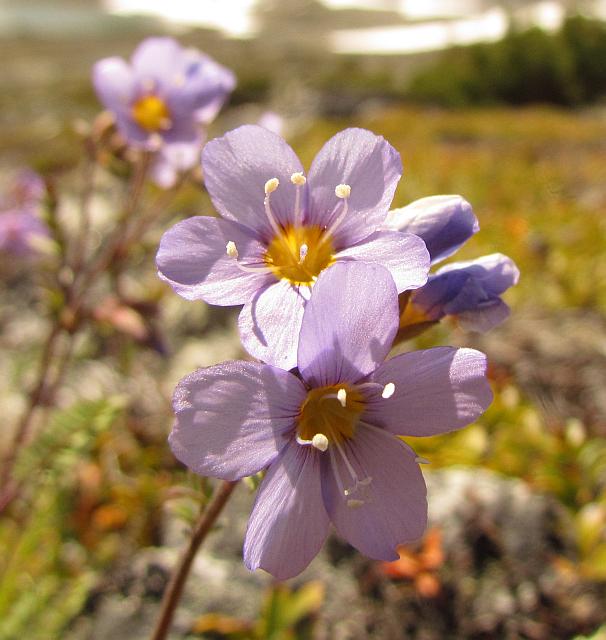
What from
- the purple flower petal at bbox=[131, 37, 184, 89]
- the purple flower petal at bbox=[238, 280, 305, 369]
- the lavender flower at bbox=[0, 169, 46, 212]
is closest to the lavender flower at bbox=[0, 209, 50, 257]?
the lavender flower at bbox=[0, 169, 46, 212]

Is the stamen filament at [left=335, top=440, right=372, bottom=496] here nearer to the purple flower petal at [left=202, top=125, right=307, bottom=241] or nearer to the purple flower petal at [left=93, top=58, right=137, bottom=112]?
the purple flower petal at [left=202, top=125, right=307, bottom=241]

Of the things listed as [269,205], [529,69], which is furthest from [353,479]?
[529,69]

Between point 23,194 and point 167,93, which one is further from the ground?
point 167,93

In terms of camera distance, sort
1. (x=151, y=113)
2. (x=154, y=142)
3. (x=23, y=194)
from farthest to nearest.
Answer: (x=23, y=194)
(x=151, y=113)
(x=154, y=142)

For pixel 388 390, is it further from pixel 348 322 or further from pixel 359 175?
pixel 359 175

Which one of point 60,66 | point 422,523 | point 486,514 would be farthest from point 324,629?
point 60,66

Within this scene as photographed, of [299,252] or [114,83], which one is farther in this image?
[114,83]
